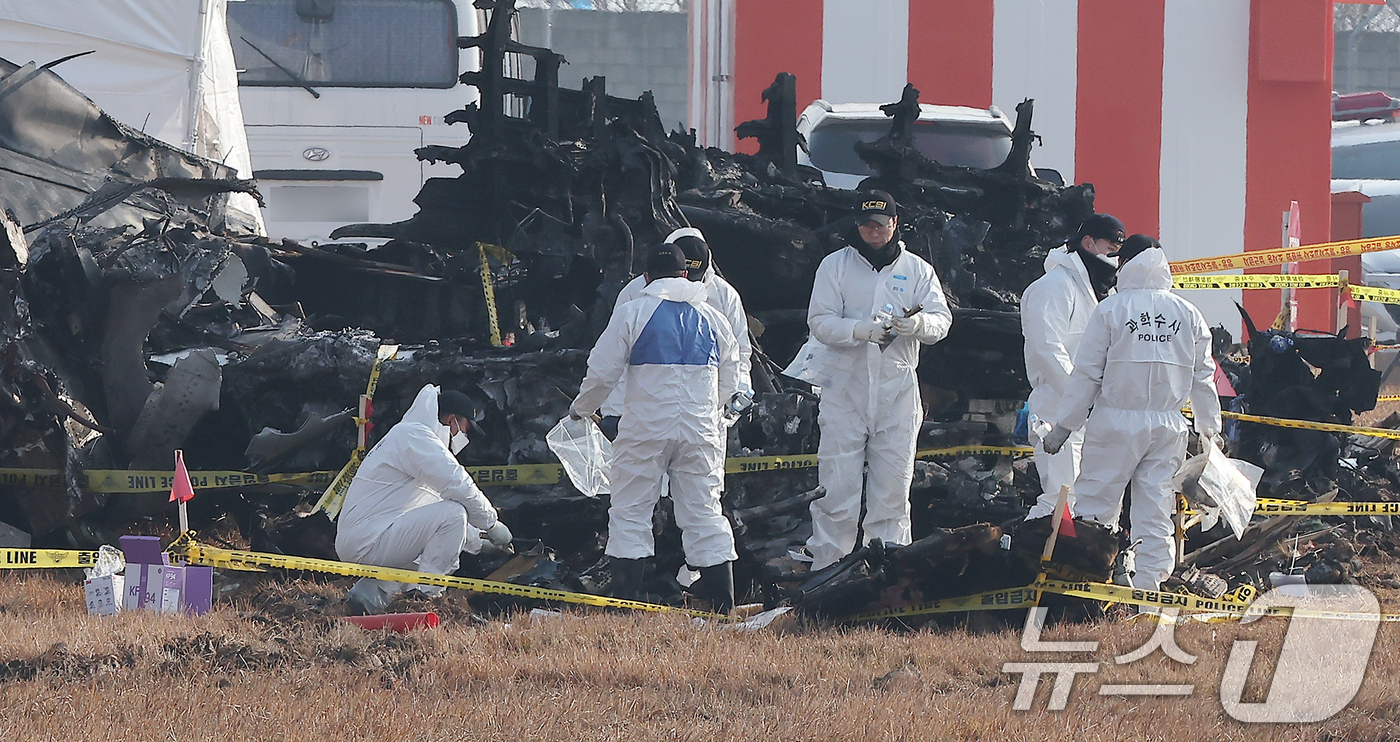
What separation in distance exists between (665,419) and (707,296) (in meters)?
0.88

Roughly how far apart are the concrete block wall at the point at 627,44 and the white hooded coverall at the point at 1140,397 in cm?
2047

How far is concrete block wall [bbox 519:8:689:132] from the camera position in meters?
25.9

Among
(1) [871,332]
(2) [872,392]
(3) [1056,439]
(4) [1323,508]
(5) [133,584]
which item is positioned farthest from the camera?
(4) [1323,508]

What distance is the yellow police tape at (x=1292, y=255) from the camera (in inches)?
387

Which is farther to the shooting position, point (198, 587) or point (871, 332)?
point (871, 332)

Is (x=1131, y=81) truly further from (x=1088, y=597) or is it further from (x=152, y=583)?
(x=152, y=583)

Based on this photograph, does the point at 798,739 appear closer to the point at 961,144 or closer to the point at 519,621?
the point at 519,621

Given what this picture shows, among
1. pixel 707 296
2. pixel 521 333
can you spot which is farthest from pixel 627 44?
pixel 707 296

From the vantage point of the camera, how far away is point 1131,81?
13.6 metres

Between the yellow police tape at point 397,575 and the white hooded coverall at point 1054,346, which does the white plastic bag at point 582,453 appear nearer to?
the yellow police tape at point 397,575

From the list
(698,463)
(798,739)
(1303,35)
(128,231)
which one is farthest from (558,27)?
(798,739)

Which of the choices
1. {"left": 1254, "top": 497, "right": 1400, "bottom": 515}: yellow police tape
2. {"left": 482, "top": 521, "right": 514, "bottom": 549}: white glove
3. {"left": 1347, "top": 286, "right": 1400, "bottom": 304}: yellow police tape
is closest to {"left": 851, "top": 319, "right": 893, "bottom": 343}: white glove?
{"left": 482, "top": 521, "right": 514, "bottom": 549}: white glove

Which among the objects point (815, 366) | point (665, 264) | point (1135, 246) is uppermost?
point (1135, 246)

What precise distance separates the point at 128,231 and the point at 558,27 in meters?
18.7
